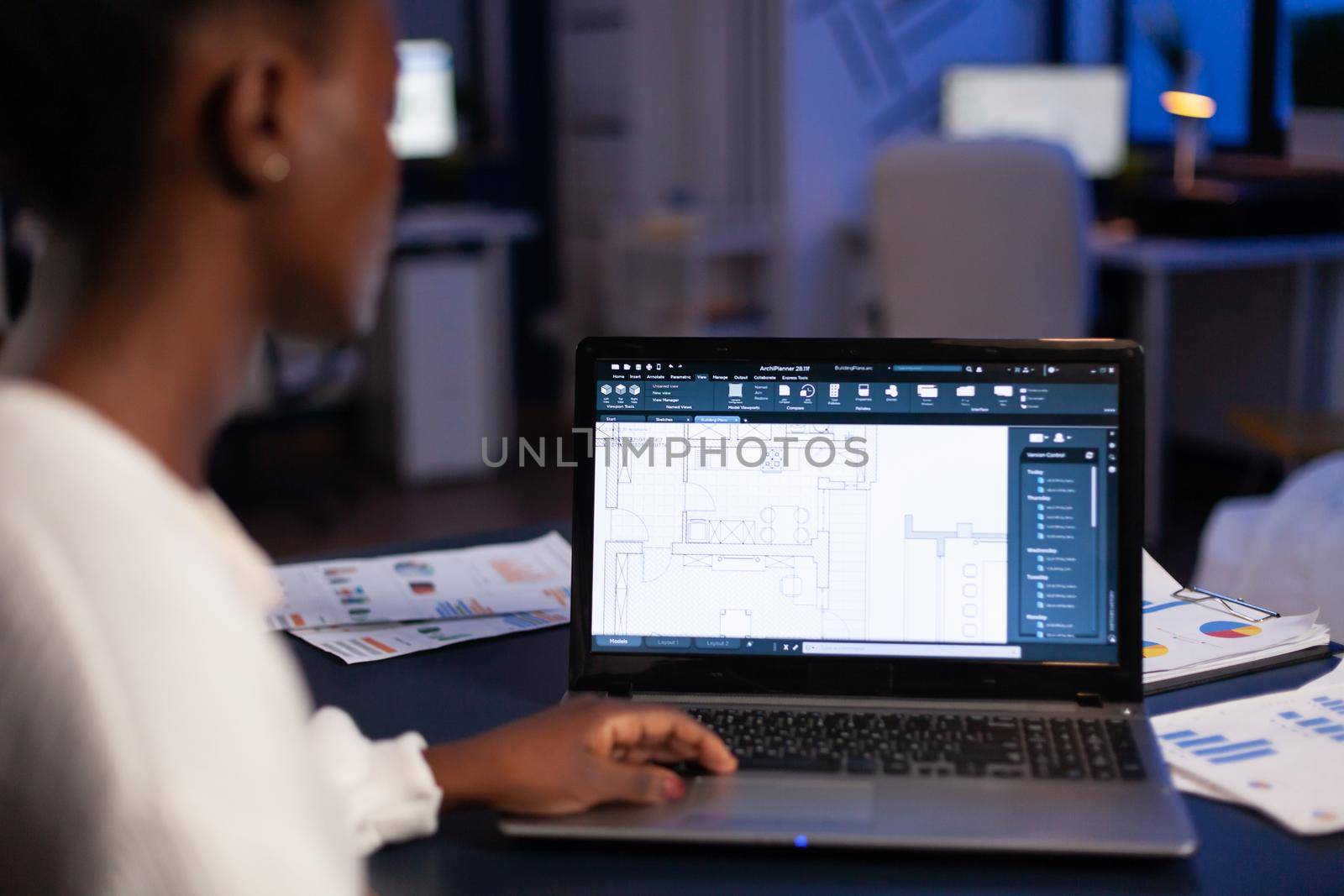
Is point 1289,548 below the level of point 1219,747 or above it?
below

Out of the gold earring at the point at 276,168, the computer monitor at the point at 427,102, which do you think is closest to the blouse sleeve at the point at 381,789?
the gold earring at the point at 276,168

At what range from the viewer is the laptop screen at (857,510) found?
106cm

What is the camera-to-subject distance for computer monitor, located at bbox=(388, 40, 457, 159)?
4641mm

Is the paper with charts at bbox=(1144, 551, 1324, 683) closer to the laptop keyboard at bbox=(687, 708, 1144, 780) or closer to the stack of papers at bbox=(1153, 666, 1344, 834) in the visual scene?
the stack of papers at bbox=(1153, 666, 1344, 834)

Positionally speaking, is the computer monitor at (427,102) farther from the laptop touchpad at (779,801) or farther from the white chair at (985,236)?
the laptop touchpad at (779,801)

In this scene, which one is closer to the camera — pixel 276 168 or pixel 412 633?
pixel 276 168

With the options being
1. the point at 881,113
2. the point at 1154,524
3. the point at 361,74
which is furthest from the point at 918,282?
the point at 361,74

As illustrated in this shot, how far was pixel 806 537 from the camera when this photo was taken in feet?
3.60

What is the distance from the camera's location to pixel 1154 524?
382cm

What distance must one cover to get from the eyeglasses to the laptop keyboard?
34 centimetres

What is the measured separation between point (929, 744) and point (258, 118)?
63 cm

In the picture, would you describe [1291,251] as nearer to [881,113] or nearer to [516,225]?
[881,113]

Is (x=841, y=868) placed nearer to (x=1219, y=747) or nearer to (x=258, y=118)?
(x=1219, y=747)

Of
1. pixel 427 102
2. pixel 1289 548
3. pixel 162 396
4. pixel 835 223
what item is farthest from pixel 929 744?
pixel 427 102
